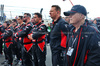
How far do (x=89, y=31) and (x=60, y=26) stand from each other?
1.13m

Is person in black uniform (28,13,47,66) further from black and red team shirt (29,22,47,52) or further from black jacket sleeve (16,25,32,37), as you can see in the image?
black jacket sleeve (16,25,32,37)

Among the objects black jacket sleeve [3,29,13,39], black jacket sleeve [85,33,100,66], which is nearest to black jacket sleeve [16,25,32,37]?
black jacket sleeve [3,29,13,39]

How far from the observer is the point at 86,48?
156 centimetres

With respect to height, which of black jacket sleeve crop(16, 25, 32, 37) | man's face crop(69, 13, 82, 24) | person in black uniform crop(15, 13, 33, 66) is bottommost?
person in black uniform crop(15, 13, 33, 66)

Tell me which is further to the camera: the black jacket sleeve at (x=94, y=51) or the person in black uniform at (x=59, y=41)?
the person in black uniform at (x=59, y=41)

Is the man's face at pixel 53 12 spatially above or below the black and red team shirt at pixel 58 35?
above

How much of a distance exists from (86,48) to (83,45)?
0.06 m

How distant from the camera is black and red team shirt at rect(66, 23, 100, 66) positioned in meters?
1.49

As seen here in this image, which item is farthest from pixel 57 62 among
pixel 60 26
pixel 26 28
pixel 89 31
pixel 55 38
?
pixel 26 28

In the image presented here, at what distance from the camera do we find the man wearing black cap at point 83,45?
58.7 inches

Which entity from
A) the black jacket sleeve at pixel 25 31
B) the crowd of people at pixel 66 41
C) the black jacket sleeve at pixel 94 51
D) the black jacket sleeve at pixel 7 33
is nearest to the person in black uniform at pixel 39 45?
the crowd of people at pixel 66 41

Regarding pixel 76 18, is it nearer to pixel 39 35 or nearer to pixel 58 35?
pixel 58 35

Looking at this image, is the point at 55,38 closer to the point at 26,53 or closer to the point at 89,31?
the point at 89,31

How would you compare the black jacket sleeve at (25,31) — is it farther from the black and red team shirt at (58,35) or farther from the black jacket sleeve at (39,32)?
the black and red team shirt at (58,35)
